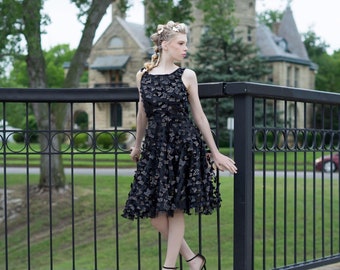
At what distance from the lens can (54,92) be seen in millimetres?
4727

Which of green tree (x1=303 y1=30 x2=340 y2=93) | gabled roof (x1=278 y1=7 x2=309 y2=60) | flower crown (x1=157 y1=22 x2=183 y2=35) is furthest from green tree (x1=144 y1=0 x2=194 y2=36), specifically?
green tree (x1=303 y1=30 x2=340 y2=93)

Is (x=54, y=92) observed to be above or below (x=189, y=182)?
above

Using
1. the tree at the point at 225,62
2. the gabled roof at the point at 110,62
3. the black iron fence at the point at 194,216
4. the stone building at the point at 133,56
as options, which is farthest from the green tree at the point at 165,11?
the gabled roof at the point at 110,62

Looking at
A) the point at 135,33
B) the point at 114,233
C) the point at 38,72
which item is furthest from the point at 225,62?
the point at 114,233

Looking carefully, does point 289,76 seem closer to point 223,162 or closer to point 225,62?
point 225,62

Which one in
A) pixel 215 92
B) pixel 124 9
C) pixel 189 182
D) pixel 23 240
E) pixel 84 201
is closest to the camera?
pixel 189 182

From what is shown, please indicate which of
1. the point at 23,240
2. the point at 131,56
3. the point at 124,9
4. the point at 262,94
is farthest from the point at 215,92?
the point at 131,56

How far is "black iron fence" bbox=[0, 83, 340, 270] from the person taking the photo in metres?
4.64

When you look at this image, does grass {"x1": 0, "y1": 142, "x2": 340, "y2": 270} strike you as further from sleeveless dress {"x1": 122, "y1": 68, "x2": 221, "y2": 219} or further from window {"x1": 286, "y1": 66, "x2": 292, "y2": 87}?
window {"x1": 286, "y1": 66, "x2": 292, "y2": 87}

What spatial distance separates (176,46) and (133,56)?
153 feet

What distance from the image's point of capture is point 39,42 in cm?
1738

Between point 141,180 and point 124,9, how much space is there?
1701 centimetres

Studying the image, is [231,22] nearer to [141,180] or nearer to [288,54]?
[141,180]

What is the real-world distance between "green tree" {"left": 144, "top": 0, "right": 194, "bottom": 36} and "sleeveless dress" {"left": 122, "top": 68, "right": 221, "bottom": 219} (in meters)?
15.4
